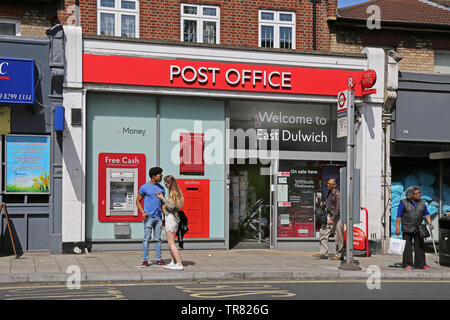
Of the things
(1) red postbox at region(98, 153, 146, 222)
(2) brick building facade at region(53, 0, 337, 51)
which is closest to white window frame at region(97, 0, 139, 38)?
(2) brick building facade at region(53, 0, 337, 51)

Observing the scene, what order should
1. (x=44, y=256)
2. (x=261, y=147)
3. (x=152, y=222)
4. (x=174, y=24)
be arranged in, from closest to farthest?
(x=152, y=222) < (x=44, y=256) < (x=261, y=147) < (x=174, y=24)

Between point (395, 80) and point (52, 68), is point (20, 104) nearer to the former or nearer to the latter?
point (52, 68)

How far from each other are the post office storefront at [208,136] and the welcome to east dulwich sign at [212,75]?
0.02 m

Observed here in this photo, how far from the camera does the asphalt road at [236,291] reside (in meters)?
8.48

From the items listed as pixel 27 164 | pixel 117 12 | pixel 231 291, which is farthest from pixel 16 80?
pixel 231 291

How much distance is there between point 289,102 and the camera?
15.5 meters

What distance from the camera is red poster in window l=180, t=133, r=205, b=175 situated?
14.6 meters

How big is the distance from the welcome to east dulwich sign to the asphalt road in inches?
224

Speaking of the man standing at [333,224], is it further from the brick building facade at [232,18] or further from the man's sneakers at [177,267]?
the brick building facade at [232,18]

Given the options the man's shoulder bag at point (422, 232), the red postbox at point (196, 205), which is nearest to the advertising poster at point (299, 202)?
the red postbox at point (196, 205)

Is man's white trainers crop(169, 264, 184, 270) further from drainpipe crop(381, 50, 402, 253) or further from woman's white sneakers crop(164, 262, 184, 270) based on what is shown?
drainpipe crop(381, 50, 402, 253)

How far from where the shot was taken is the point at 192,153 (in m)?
14.7

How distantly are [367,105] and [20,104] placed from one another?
8.41m

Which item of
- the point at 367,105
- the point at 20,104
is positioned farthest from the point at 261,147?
the point at 20,104
